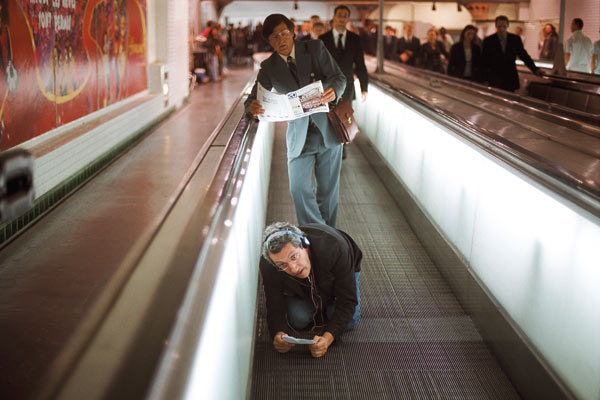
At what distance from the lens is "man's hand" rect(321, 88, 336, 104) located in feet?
12.7

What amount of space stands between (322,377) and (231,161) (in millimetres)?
1170

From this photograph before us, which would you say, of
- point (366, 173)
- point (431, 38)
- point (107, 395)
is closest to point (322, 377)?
point (107, 395)

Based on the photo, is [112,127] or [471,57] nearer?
[112,127]

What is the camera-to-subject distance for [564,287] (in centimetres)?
259

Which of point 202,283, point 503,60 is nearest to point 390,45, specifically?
point 503,60

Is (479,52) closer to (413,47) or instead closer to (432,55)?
(432,55)

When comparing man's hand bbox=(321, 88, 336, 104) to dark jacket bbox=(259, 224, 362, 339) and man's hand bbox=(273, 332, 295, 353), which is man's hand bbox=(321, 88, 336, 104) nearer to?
dark jacket bbox=(259, 224, 362, 339)

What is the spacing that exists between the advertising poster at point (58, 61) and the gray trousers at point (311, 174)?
225 cm

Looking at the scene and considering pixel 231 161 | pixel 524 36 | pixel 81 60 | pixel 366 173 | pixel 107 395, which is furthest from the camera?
pixel 524 36

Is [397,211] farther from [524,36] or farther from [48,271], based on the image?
[524,36]

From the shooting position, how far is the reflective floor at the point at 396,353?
9.82 feet

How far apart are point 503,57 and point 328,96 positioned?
15.4 ft

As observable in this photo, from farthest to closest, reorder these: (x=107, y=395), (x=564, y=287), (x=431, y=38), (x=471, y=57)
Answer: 1. (x=431, y=38)
2. (x=471, y=57)
3. (x=564, y=287)
4. (x=107, y=395)

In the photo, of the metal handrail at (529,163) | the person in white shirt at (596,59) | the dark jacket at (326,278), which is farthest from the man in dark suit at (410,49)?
the dark jacket at (326,278)
